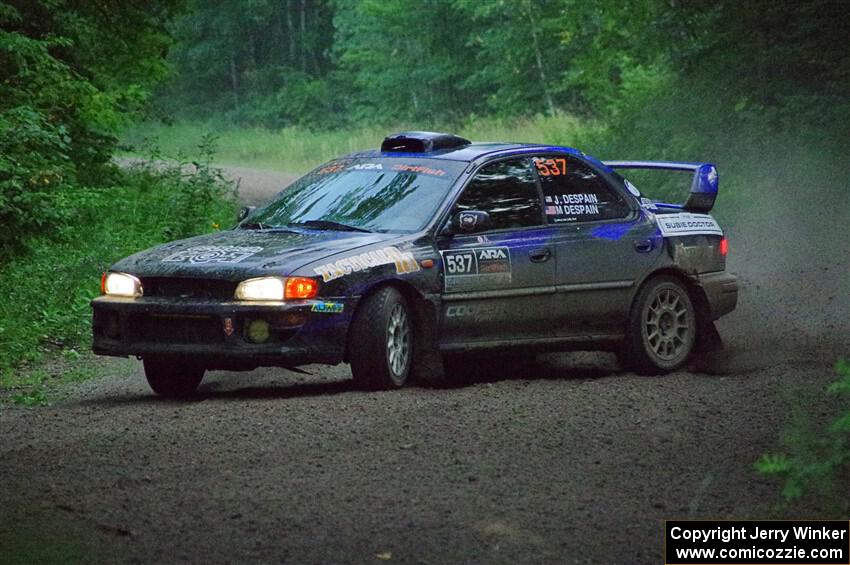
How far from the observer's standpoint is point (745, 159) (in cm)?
2272

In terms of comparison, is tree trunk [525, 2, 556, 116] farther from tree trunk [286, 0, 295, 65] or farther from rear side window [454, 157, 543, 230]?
rear side window [454, 157, 543, 230]

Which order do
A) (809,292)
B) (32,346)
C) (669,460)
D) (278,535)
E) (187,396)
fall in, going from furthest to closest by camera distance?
(809,292) → (32,346) → (187,396) → (669,460) → (278,535)

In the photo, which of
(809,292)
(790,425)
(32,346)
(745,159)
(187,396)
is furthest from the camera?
(745,159)

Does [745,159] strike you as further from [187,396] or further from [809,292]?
[187,396]

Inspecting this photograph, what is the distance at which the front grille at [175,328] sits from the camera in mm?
9070

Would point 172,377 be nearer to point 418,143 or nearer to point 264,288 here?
point 264,288

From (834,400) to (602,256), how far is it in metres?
2.33

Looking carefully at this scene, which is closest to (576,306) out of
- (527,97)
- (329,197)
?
(329,197)

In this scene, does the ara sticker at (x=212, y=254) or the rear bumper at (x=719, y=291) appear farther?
the rear bumper at (x=719, y=291)

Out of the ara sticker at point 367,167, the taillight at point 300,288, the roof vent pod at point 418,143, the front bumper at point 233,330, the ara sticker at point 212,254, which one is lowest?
the front bumper at point 233,330

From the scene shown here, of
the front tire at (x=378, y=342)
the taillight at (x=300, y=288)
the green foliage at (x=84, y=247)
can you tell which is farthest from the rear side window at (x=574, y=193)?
the green foliage at (x=84, y=247)

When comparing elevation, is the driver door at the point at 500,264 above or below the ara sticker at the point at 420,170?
below

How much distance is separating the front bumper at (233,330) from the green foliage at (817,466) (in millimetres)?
2970

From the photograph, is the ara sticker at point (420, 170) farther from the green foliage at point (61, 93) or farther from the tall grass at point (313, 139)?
the tall grass at point (313, 139)
